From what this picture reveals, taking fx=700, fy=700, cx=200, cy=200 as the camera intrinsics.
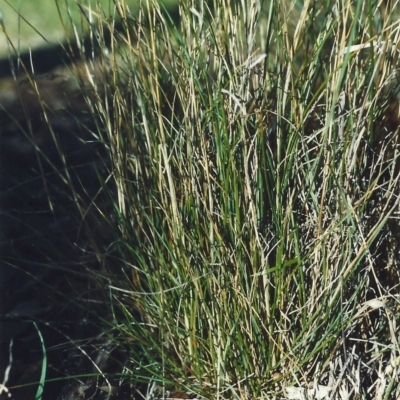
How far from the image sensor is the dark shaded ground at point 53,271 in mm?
1539

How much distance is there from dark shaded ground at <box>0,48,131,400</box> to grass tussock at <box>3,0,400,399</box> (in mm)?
174

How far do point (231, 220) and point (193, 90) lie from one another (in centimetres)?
24

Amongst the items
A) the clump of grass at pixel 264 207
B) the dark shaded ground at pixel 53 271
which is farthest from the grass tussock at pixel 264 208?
the dark shaded ground at pixel 53 271

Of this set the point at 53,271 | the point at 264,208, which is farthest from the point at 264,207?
the point at 53,271

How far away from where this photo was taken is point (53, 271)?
1.74 metres

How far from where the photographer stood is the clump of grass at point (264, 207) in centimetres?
125

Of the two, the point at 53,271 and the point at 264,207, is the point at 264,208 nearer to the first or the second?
the point at 264,207

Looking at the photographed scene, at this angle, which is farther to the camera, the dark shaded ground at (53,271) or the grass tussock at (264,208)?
the dark shaded ground at (53,271)

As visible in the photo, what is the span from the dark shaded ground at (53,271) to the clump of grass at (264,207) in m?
0.18

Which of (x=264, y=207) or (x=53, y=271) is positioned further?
(x=53, y=271)

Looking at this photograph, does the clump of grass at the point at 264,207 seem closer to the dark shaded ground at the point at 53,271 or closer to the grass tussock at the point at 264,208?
the grass tussock at the point at 264,208

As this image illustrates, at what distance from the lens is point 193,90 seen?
1.25 metres

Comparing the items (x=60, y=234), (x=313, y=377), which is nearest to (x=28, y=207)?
(x=60, y=234)

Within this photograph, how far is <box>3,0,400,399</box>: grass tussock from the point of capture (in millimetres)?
1255
